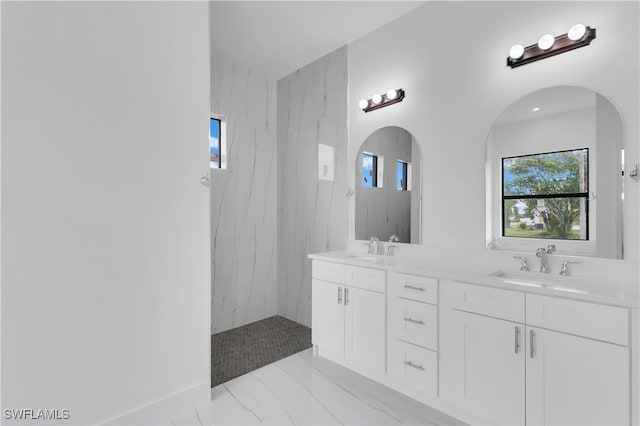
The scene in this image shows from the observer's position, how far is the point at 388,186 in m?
2.81

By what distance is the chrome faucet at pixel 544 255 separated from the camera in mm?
1864

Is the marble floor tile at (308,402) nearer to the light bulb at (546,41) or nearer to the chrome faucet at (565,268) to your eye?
the chrome faucet at (565,268)

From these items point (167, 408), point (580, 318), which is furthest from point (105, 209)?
point (580, 318)

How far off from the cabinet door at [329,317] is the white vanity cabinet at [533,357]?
2.75 feet

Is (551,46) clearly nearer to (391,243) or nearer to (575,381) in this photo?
(391,243)

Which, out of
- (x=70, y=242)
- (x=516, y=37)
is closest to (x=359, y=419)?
(x=70, y=242)

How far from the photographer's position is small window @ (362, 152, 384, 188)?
287 centimetres

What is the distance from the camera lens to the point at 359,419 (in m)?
1.91

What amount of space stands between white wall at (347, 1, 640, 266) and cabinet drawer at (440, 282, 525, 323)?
531mm

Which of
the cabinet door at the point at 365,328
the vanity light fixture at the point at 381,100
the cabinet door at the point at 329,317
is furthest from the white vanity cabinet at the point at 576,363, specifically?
the vanity light fixture at the point at 381,100

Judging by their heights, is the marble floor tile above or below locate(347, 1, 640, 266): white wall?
below

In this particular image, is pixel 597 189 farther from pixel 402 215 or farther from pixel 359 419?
pixel 359 419

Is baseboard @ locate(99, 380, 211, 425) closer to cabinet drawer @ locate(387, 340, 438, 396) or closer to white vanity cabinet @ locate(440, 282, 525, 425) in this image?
cabinet drawer @ locate(387, 340, 438, 396)

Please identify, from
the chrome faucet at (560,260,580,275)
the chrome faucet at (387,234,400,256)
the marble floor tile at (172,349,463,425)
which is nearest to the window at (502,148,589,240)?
the chrome faucet at (560,260,580,275)
